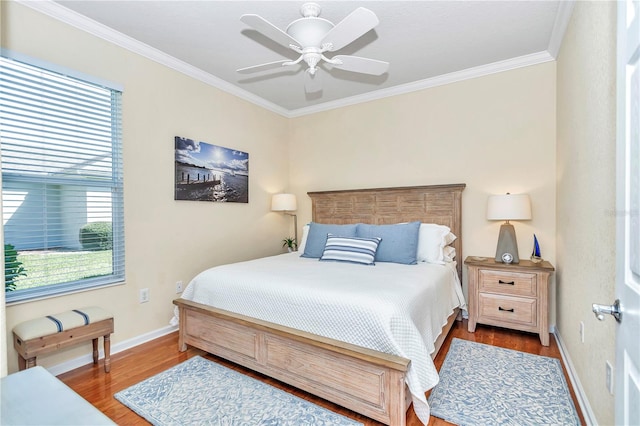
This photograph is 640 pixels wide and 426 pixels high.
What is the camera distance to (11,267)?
2076mm

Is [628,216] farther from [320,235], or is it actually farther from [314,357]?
[320,235]

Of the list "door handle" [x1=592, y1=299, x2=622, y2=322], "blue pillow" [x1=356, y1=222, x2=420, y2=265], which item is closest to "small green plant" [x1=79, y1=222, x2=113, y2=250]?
"blue pillow" [x1=356, y1=222, x2=420, y2=265]

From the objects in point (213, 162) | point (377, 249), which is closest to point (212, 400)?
point (377, 249)

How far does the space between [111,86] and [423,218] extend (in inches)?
129

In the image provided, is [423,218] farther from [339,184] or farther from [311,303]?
[311,303]

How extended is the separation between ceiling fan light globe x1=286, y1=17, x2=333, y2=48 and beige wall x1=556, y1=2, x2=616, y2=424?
149cm

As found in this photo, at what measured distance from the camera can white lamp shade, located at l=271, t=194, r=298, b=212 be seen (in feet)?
13.5

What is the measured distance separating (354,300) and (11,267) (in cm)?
228

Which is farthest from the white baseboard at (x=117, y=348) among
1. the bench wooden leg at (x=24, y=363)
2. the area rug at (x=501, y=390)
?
the area rug at (x=501, y=390)

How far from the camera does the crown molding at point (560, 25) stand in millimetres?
2244

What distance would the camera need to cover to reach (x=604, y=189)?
5.01 feet

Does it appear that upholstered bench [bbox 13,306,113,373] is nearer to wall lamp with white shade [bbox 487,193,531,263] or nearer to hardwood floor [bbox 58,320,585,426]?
hardwood floor [bbox 58,320,585,426]

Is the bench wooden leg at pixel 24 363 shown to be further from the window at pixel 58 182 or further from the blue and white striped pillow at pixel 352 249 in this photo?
the blue and white striped pillow at pixel 352 249

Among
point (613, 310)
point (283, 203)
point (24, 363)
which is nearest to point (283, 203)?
point (283, 203)
